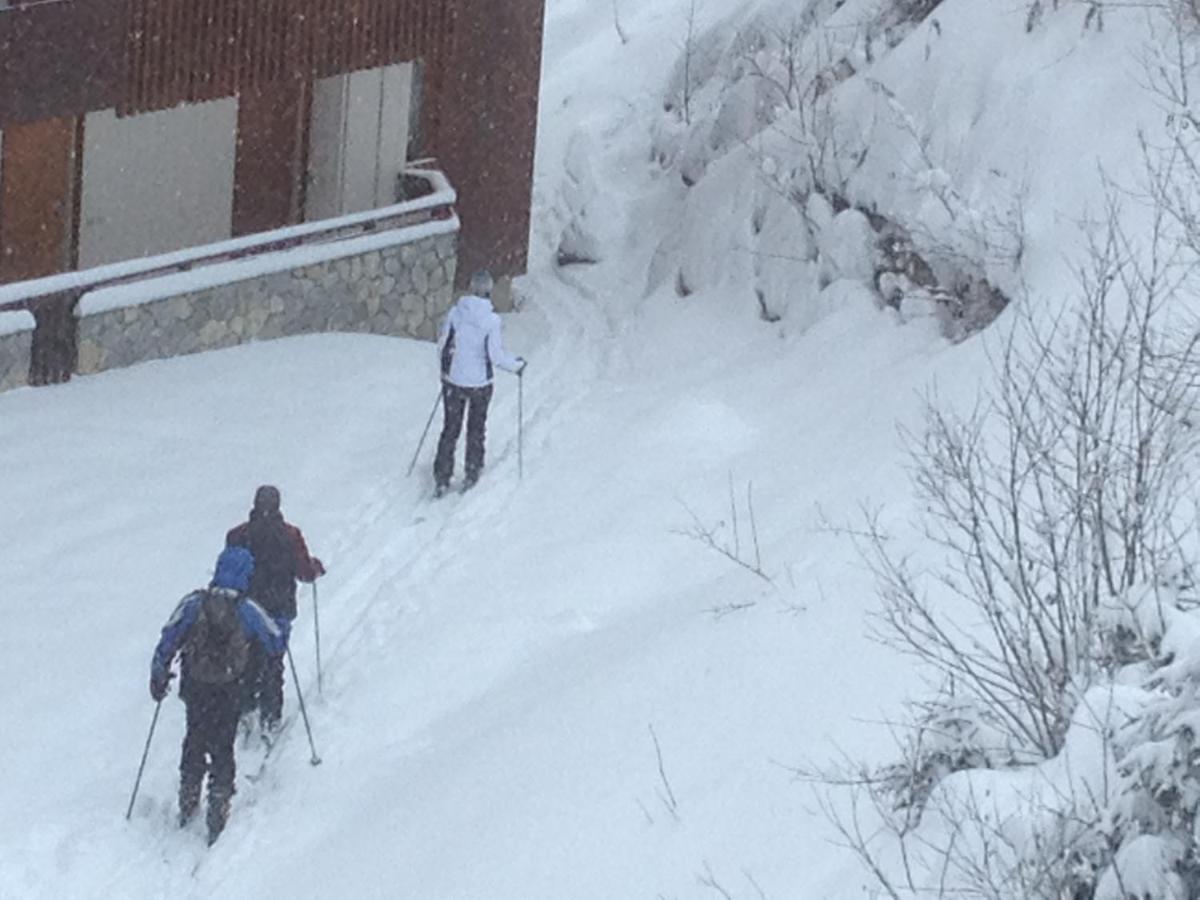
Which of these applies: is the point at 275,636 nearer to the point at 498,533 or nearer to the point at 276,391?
the point at 498,533

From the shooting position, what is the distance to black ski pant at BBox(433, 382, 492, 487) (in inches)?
595

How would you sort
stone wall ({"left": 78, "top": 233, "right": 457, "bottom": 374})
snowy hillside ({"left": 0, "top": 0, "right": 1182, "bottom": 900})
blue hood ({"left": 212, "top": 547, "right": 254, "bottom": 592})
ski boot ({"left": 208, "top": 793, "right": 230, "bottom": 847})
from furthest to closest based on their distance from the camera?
stone wall ({"left": 78, "top": 233, "right": 457, "bottom": 374}) < ski boot ({"left": 208, "top": 793, "right": 230, "bottom": 847}) < blue hood ({"left": 212, "top": 547, "right": 254, "bottom": 592}) < snowy hillside ({"left": 0, "top": 0, "right": 1182, "bottom": 900})

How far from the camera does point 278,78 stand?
59.4 ft


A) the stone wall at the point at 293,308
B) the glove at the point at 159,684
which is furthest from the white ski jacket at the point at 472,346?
the glove at the point at 159,684

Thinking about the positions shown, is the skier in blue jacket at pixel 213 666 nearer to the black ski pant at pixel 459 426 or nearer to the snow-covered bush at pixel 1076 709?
the snow-covered bush at pixel 1076 709

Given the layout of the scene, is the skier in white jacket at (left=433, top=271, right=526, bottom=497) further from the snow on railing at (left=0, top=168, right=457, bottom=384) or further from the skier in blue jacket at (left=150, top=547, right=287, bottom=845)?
the skier in blue jacket at (left=150, top=547, right=287, bottom=845)

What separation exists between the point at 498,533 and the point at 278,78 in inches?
204

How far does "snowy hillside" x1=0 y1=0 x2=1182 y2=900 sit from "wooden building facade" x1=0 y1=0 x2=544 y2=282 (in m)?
1.91

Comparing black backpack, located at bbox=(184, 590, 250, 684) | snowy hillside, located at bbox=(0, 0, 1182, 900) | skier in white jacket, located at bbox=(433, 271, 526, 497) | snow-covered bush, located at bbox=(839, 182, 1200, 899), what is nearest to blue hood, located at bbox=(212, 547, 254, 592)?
black backpack, located at bbox=(184, 590, 250, 684)

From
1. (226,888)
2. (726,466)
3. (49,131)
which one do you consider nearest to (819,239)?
(726,466)

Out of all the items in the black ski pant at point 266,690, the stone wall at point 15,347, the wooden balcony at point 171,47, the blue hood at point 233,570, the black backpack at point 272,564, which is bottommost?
the black ski pant at point 266,690

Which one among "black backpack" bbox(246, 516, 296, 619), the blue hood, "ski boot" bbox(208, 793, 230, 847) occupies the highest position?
the blue hood

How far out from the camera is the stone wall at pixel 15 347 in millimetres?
15633

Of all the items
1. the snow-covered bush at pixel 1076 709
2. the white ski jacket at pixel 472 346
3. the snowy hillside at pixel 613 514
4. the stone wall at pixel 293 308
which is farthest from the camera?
the stone wall at pixel 293 308
